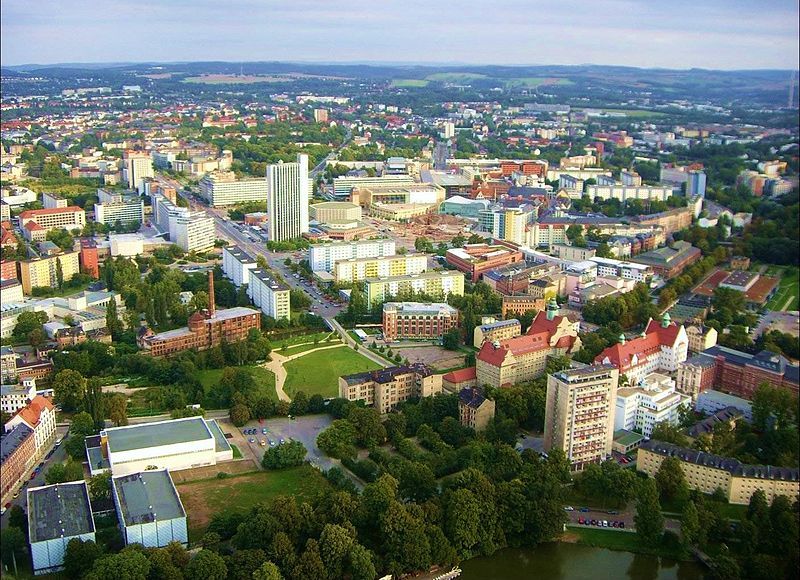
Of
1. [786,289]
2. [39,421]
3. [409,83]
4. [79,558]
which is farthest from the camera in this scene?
[409,83]

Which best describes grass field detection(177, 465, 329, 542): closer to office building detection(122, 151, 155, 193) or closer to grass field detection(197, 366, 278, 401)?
grass field detection(197, 366, 278, 401)

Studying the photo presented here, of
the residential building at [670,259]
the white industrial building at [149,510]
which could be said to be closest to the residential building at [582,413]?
the white industrial building at [149,510]

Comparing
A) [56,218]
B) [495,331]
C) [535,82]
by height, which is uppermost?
[535,82]

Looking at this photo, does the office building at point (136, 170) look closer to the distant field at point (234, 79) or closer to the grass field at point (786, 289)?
the grass field at point (786, 289)

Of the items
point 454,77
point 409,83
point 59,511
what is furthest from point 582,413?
point 454,77

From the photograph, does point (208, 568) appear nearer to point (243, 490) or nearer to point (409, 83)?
point (243, 490)

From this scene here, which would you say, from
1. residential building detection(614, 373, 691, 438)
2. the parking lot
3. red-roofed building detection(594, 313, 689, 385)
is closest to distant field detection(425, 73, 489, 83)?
red-roofed building detection(594, 313, 689, 385)


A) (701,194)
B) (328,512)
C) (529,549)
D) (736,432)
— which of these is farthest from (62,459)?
(701,194)
